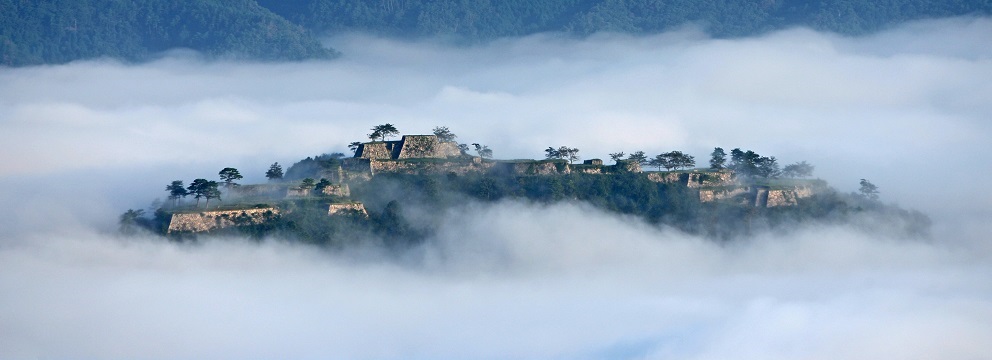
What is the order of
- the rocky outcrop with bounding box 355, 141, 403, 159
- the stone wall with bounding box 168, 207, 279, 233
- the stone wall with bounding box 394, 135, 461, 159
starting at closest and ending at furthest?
the stone wall with bounding box 168, 207, 279, 233 → the rocky outcrop with bounding box 355, 141, 403, 159 → the stone wall with bounding box 394, 135, 461, 159

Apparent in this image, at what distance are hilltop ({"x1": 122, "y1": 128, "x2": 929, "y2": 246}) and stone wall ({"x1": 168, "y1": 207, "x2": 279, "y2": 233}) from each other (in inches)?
3.2

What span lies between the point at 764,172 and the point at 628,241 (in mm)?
13463

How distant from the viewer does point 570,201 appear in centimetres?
12269

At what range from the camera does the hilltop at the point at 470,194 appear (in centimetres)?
11551

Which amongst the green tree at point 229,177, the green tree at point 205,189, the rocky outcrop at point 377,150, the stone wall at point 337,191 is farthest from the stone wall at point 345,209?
the green tree at point 229,177

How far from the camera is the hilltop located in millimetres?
115513

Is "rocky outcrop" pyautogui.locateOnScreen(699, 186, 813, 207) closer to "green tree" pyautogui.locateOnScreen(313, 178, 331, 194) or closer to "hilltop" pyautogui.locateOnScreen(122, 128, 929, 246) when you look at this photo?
"hilltop" pyautogui.locateOnScreen(122, 128, 929, 246)

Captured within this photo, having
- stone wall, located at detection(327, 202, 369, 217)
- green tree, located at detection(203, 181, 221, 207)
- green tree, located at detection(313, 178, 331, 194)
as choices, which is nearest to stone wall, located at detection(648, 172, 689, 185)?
stone wall, located at detection(327, 202, 369, 217)

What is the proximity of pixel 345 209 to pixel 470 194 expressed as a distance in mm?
9224

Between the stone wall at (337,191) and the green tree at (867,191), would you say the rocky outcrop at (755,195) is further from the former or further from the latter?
the stone wall at (337,191)

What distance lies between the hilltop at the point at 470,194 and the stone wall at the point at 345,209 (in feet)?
0.27

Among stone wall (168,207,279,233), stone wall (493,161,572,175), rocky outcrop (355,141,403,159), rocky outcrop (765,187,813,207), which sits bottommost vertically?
stone wall (168,207,279,233)

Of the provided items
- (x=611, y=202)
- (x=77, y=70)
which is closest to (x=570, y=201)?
(x=611, y=202)

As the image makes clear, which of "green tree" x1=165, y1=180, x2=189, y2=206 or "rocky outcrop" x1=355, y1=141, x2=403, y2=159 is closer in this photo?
"green tree" x1=165, y1=180, x2=189, y2=206
